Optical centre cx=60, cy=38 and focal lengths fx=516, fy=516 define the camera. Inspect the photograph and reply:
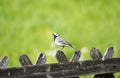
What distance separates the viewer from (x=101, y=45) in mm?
10781

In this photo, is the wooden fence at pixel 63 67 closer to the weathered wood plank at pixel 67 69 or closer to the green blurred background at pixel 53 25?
the weathered wood plank at pixel 67 69

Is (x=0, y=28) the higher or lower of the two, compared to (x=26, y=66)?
higher

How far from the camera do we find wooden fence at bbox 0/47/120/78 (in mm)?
5852

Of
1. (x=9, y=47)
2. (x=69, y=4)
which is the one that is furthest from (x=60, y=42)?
(x=69, y=4)

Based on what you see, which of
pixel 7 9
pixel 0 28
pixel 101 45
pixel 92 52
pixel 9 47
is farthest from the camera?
pixel 7 9

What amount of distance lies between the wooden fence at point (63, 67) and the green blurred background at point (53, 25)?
3606 millimetres

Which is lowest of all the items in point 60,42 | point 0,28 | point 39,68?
point 39,68

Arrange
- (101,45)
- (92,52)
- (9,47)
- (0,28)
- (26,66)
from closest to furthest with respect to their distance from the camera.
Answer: (26,66)
(92,52)
(101,45)
(9,47)
(0,28)

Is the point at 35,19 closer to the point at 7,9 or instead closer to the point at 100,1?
the point at 7,9

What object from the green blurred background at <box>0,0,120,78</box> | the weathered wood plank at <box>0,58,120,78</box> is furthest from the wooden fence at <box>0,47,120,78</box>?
the green blurred background at <box>0,0,120,78</box>

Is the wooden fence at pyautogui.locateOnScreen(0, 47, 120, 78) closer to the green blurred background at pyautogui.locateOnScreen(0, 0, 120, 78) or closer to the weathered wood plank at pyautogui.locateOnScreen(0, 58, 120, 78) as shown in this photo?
the weathered wood plank at pyautogui.locateOnScreen(0, 58, 120, 78)

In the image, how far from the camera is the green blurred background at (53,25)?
446 inches

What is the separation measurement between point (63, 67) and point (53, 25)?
6480 millimetres

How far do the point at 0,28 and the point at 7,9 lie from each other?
1050 mm
